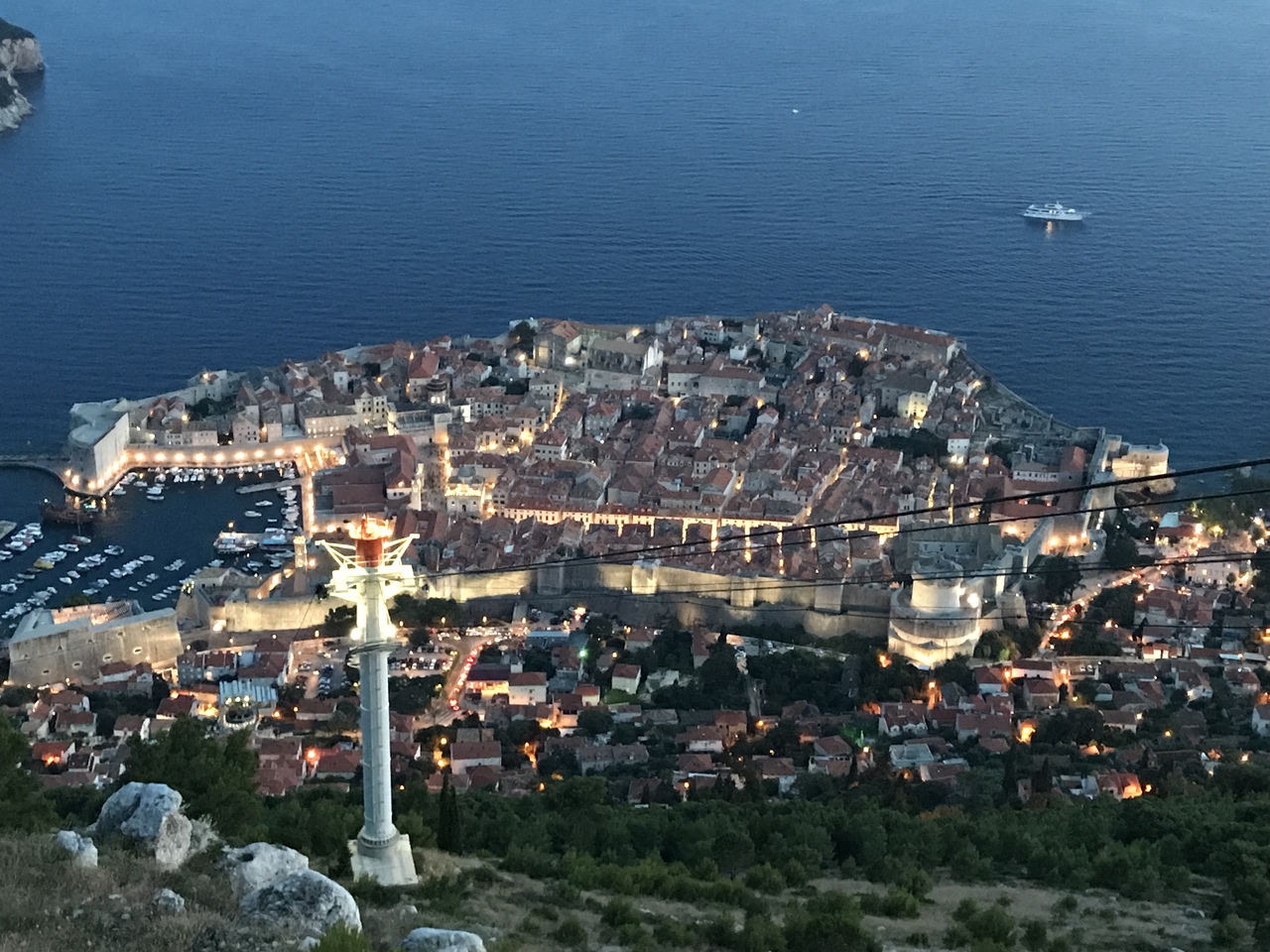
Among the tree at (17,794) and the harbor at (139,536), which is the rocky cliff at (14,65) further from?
the tree at (17,794)

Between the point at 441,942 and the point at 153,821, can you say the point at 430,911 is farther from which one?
the point at 441,942

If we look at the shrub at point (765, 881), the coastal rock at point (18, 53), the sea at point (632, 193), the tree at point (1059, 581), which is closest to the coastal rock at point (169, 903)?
the shrub at point (765, 881)

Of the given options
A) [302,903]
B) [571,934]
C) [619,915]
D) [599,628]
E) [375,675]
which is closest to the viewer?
[302,903]

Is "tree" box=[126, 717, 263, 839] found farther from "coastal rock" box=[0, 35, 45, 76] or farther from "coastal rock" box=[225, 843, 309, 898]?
"coastal rock" box=[0, 35, 45, 76]

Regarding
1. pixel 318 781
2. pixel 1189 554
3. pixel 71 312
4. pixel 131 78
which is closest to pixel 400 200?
pixel 71 312

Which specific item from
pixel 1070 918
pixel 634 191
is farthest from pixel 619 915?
pixel 634 191

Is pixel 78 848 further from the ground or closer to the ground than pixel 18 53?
closer to the ground

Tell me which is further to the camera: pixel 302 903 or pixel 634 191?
pixel 634 191
